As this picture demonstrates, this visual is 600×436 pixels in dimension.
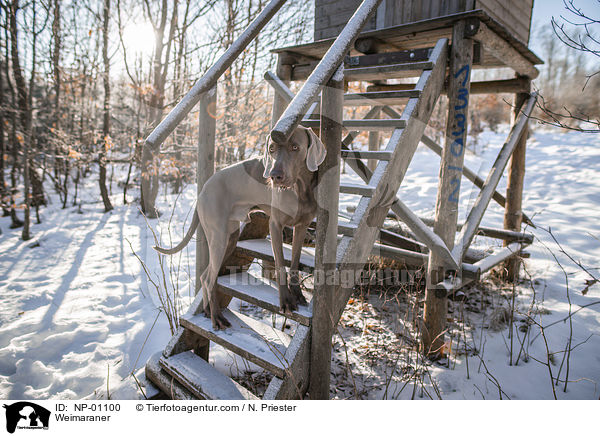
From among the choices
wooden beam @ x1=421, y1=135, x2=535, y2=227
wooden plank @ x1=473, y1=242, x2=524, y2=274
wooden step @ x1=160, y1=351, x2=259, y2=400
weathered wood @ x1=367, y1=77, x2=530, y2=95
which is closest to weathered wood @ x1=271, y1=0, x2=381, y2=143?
wooden step @ x1=160, y1=351, x2=259, y2=400

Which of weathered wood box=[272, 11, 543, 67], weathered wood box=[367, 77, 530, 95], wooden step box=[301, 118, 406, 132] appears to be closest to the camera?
wooden step box=[301, 118, 406, 132]

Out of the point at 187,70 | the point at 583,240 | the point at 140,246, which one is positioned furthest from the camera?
the point at 187,70

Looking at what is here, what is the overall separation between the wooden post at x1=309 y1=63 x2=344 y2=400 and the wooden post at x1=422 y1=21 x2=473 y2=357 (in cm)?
132

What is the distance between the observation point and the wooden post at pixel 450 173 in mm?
3000

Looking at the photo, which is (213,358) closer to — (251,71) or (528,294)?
(528,294)

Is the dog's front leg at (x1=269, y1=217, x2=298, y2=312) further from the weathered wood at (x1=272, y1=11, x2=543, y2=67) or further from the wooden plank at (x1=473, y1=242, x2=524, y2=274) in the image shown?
the weathered wood at (x1=272, y1=11, x2=543, y2=67)

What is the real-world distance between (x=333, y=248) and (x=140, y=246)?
5496 millimetres

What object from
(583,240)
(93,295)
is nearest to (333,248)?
(93,295)

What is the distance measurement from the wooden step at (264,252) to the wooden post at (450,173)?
4.37ft

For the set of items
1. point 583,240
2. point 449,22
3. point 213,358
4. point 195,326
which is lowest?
point 213,358

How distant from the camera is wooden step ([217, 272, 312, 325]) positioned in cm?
211
